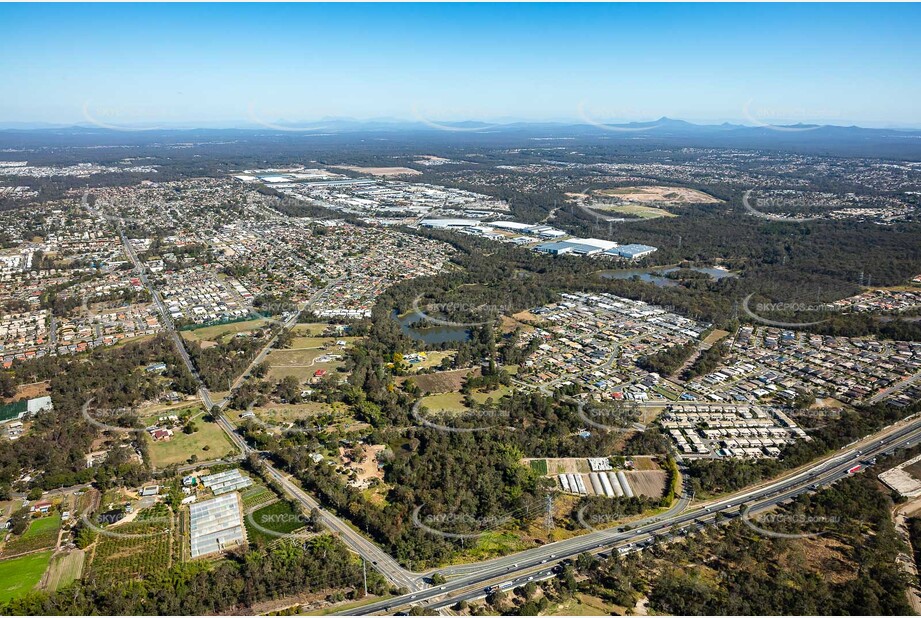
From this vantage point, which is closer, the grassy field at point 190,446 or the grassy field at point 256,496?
the grassy field at point 256,496

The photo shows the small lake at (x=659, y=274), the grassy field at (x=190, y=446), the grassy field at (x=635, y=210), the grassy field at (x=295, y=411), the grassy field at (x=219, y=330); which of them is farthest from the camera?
the grassy field at (x=635, y=210)

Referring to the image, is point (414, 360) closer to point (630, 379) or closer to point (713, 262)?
point (630, 379)

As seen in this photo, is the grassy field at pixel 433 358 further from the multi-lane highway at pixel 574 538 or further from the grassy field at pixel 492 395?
the multi-lane highway at pixel 574 538

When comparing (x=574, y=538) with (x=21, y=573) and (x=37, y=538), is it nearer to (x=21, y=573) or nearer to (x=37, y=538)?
(x=21, y=573)

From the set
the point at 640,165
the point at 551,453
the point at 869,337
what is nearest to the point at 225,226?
the point at 551,453

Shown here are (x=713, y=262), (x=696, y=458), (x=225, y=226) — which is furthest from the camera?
(x=225, y=226)

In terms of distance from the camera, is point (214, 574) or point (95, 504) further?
point (95, 504)

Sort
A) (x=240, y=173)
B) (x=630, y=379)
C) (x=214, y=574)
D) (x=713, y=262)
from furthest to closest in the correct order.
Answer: (x=240, y=173)
(x=713, y=262)
(x=630, y=379)
(x=214, y=574)

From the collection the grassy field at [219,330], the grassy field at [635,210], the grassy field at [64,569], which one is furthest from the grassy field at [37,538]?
the grassy field at [635,210]
